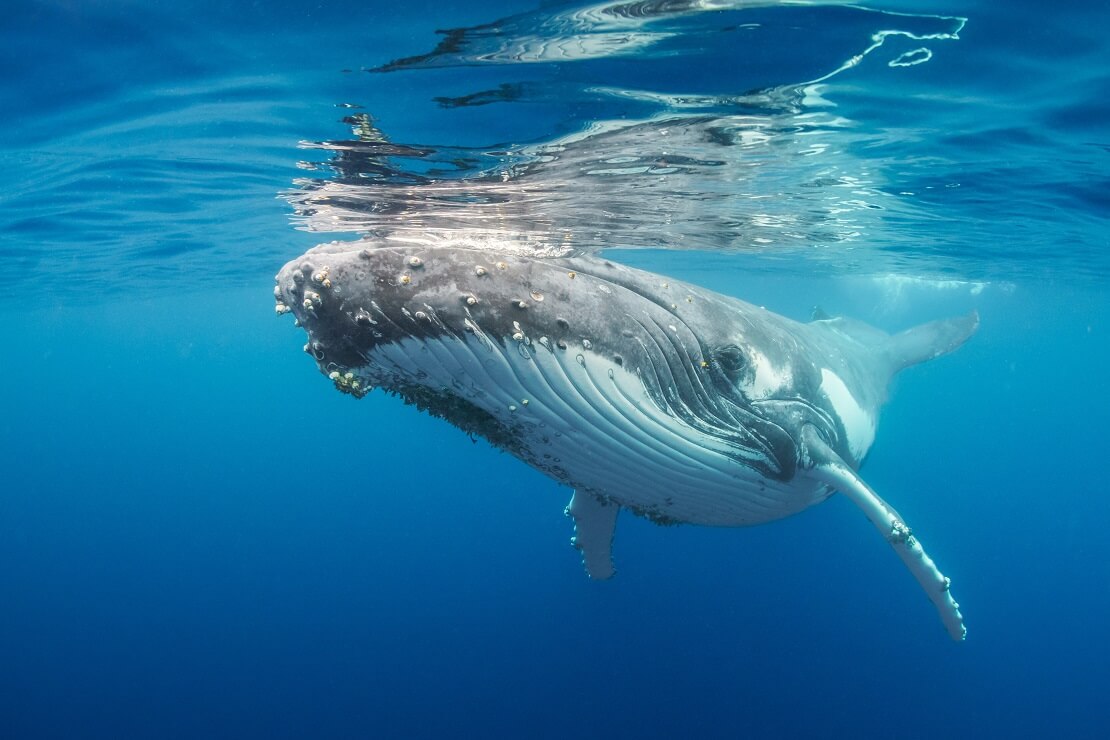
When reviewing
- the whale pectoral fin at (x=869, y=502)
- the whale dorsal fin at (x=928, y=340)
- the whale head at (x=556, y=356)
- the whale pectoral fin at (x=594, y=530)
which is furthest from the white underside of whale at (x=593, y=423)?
the whale dorsal fin at (x=928, y=340)

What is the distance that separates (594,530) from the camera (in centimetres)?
947

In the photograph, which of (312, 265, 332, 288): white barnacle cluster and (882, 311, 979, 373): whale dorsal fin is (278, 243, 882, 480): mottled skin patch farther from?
(882, 311, 979, 373): whale dorsal fin

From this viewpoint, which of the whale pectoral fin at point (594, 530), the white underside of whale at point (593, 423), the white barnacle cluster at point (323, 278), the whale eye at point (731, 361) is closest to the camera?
the white barnacle cluster at point (323, 278)

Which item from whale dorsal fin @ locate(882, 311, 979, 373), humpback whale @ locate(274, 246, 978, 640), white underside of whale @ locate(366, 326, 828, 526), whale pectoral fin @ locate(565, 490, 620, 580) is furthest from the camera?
whale dorsal fin @ locate(882, 311, 979, 373)

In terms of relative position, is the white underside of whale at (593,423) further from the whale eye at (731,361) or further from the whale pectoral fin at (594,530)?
the whale pectoral fin at (594,530)

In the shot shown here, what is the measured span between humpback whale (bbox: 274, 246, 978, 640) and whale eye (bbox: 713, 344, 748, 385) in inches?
0.6

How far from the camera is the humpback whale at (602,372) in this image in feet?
13.5

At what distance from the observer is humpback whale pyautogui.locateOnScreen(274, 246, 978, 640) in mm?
4109

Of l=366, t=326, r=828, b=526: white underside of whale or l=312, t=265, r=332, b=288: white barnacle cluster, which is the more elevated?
l=312, t=265, r=332, b=288: white barnacle cluster

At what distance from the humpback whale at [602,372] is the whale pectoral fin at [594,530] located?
7.75 feet

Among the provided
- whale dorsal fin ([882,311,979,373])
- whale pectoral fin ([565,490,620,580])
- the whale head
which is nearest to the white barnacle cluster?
the whale head

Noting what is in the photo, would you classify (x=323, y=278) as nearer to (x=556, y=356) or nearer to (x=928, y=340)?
(x=556, y=356)

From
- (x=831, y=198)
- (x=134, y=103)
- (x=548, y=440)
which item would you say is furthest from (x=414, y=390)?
(x=831, y=198)

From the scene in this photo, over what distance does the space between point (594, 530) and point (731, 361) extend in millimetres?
4429
